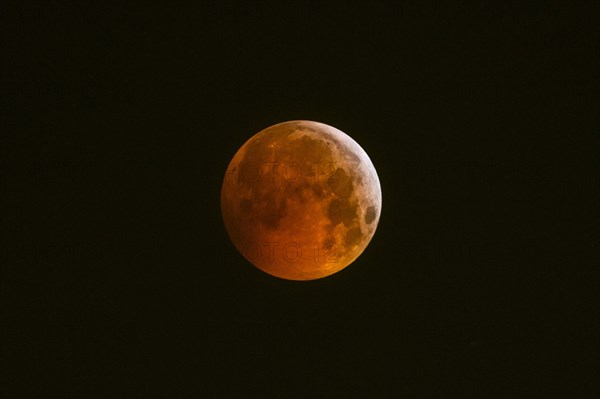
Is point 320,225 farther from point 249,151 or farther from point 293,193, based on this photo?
point 249,151

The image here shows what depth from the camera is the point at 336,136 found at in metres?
4.31

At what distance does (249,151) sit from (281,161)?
35 centimetres

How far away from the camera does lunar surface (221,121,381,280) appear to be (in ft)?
13.0

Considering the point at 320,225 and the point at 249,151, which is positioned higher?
the point at 249,151

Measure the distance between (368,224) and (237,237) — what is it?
989 millimetres

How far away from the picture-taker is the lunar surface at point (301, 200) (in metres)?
3.95

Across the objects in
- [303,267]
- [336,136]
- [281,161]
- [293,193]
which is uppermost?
[336,136]

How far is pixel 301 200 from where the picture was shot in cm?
392

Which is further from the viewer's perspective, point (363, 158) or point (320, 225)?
point (363, 158)

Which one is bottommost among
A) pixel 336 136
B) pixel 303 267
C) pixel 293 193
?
pixel 303 267

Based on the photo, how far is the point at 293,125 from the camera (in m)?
4.34

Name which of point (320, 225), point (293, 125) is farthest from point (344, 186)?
point (293, 125)

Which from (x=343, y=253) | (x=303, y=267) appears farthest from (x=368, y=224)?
(x=303, y=267)

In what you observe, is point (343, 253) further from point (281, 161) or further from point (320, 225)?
point (281, 161)
